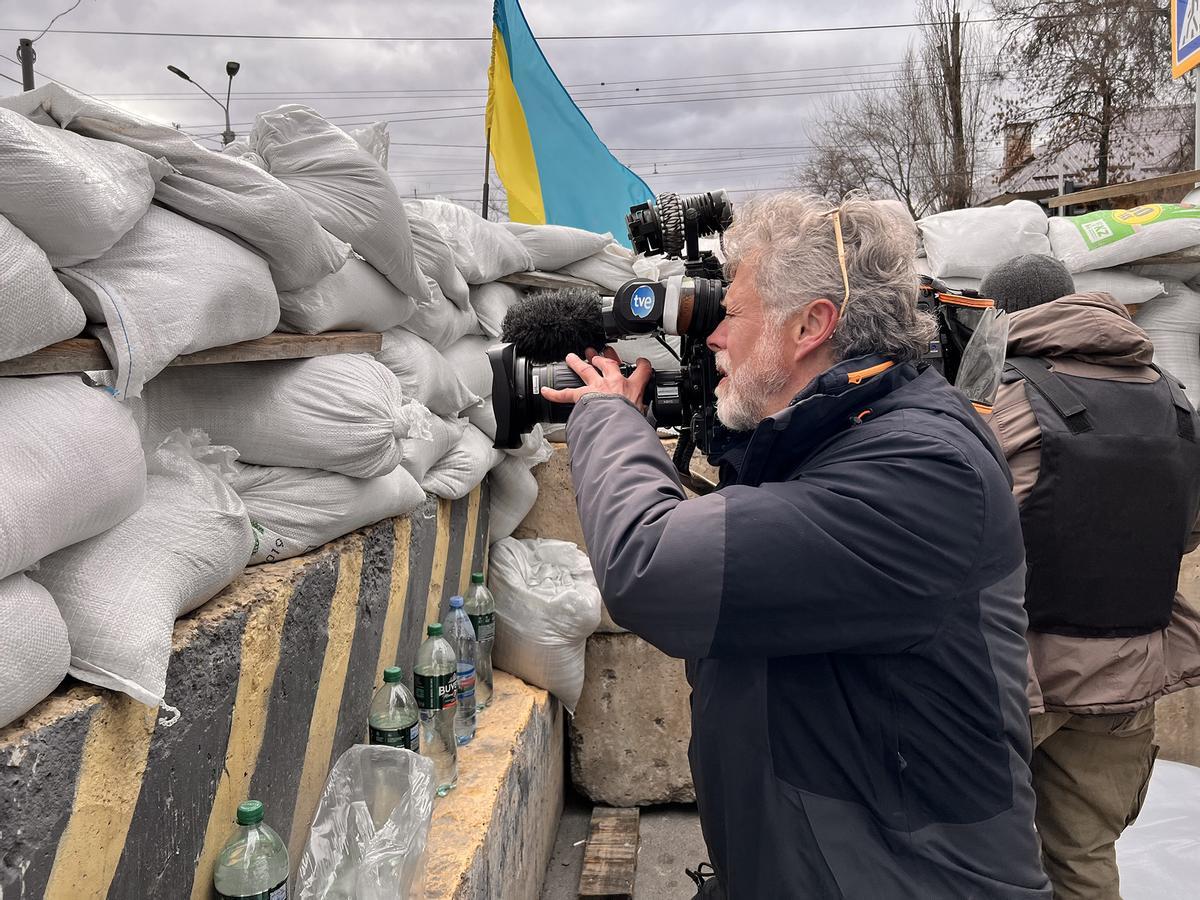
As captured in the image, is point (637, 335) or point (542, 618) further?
point (542, 618)

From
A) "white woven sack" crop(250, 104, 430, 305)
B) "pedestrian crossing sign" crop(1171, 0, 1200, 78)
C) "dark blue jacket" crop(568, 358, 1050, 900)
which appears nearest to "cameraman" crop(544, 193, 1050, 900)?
"dark blue jacket" crop(568, 358, 1050, 900)

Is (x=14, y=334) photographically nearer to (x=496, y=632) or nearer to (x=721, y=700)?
(x=721, y=700)

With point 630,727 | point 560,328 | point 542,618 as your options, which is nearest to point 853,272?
point 560,328

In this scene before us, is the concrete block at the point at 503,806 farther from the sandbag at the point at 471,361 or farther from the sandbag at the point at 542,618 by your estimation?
the sandbag at the point at 471,361

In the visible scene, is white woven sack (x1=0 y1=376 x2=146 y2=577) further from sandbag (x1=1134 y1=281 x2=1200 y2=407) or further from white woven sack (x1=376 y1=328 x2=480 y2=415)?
sandbag (x1=1134 y1=281 x2=1200 y2=407)

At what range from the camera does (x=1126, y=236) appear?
14.5 ft

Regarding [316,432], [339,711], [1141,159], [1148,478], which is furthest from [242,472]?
[1141,159]

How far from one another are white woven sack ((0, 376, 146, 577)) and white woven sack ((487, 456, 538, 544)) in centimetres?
223

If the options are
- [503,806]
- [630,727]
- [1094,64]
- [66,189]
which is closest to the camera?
[66,189]

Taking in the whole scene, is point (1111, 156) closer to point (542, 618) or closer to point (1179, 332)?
point (1179, 332)

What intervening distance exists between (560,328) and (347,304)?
22.2 inches

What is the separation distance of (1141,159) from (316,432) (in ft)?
70.0

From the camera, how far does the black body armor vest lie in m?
2.32

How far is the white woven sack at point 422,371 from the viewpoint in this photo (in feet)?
7.74
